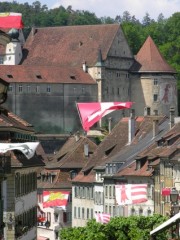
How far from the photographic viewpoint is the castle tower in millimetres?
188625

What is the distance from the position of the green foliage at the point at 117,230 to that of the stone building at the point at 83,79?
402 feet

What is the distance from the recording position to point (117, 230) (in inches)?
1768

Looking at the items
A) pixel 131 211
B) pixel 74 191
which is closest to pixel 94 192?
pixel 74 191

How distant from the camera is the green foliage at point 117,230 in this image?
144 feet

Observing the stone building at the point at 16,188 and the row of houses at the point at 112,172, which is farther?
the row of houses at the point at 112,172

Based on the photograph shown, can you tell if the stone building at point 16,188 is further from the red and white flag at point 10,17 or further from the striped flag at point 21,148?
the striped flag at point 21,148

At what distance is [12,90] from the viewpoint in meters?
176

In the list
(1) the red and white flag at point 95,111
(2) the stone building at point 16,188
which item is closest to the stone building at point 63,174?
(1) the red and white flag at point 95,111

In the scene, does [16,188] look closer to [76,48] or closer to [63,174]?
[63,174]

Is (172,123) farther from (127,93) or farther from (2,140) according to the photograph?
(127,93)

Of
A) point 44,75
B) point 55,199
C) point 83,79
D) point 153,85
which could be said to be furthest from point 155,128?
point 153,85

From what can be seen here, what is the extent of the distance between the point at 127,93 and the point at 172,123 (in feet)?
323

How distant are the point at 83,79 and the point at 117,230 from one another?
137567 mm

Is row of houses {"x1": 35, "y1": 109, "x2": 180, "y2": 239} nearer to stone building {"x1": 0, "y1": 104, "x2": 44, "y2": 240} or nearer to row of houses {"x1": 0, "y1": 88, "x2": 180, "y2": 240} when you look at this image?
row of houses {"x1": 0, "y1": 88, "x2": 180, "y2": 240}
